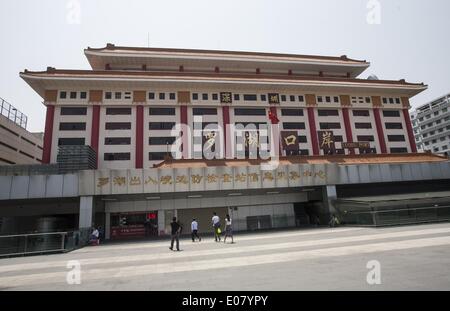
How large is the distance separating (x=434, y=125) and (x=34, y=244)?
105505 millimetres

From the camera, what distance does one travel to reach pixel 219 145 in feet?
124

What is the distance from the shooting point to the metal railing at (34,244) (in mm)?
13914

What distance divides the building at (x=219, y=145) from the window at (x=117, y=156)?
0.44 feet

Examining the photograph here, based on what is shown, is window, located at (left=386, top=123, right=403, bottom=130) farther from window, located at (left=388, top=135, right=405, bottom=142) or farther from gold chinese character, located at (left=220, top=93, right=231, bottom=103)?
gold chinese character, located at (left=220, top=93, right=231, bottom=103)

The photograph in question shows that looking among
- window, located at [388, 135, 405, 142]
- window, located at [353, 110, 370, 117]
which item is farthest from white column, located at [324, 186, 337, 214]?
window, located at [388, 135, 405, 142]

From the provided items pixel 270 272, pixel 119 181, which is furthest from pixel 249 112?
pixel 270 272

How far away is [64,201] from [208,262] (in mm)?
23201

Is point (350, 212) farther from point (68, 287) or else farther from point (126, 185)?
point (68, 287)

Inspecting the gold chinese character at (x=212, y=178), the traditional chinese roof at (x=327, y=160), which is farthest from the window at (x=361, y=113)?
the gold chinese character at (x=212, y=178)

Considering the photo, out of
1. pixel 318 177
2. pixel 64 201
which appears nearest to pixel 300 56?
pixel 318 177

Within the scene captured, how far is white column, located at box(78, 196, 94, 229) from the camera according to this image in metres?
22.0

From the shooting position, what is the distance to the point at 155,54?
44344 millimetres

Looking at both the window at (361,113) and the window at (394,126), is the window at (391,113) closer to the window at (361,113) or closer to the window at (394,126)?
the window at (394,126)

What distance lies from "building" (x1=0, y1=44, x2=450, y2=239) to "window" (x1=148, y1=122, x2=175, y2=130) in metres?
0.15
